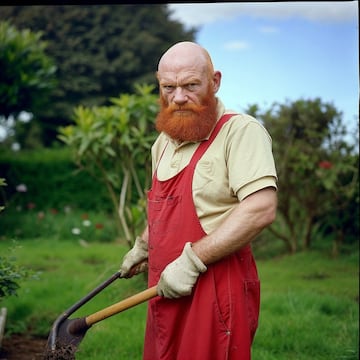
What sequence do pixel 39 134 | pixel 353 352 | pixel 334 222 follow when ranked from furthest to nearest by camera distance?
pixel 39 134
pixel 334 222
pixel 353 352

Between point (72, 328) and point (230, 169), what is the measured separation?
999 mm

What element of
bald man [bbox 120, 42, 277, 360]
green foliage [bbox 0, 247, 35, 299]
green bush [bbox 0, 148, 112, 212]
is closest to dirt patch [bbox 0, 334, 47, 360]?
green foliage [bbox 0, 247, 35, 299]

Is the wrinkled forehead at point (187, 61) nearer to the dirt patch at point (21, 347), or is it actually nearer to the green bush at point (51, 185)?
the dirt patch at point (21, 347)

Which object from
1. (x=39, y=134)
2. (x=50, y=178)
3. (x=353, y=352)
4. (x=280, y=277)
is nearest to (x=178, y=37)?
(x=39, y=134)

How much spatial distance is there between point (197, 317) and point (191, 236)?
0.33m

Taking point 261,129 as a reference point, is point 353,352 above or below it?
below

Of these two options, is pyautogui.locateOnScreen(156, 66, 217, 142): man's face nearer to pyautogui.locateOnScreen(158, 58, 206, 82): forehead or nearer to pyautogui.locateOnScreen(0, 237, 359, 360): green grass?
pyautogui.locateOnScreen(158, 58, 206, 82): forehead

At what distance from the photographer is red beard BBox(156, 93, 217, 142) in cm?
281

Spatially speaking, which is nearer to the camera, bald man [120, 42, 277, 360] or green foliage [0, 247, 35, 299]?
bald man [120, 42, 277, 360]

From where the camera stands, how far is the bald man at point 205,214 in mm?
2674

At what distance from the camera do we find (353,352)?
4504 mm

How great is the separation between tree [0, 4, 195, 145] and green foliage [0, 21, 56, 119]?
10.5 metres

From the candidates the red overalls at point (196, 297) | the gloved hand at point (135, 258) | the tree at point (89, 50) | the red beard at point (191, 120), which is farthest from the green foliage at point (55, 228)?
the tree at point (89, 50)

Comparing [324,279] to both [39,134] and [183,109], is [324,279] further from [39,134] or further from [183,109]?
[39,134]
